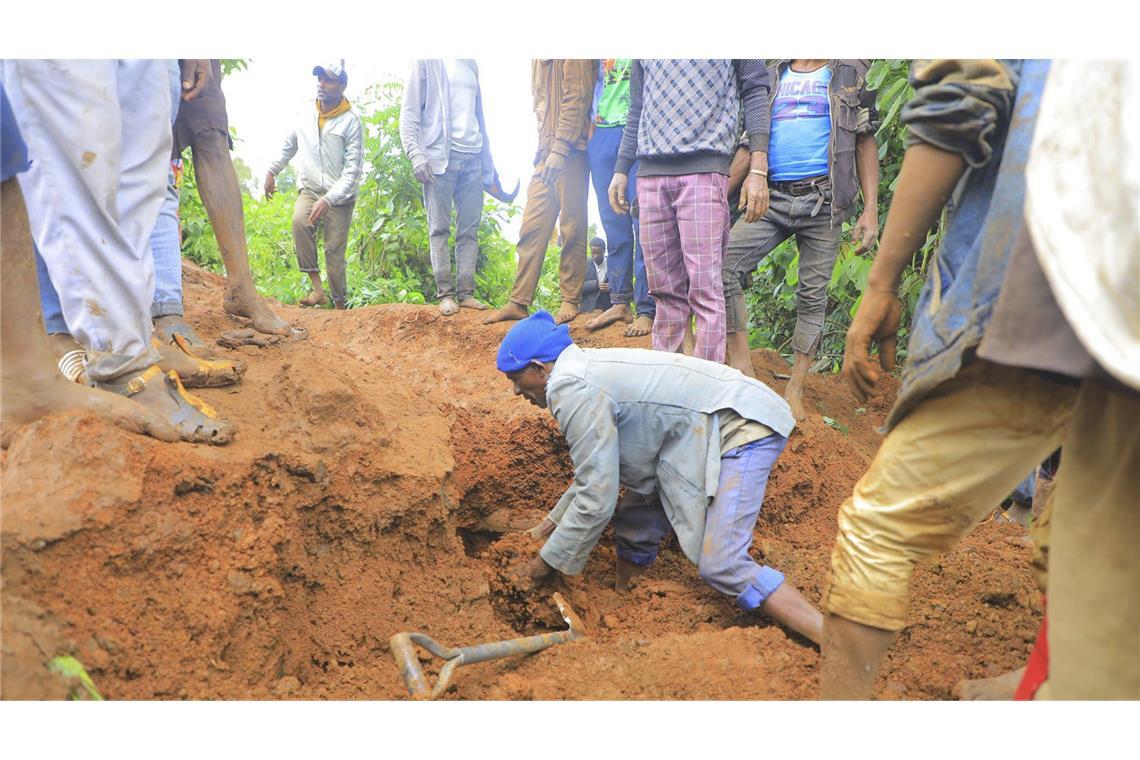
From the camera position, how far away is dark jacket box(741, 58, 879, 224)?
378 cm

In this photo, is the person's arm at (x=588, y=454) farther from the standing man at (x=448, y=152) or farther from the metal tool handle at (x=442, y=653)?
the standing man at (x=448, y=152)

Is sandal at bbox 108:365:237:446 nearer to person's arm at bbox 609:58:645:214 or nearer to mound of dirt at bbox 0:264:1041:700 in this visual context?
mound of dirt at bbox 0:264:1041:700

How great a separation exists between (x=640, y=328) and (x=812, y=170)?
53.9 inches

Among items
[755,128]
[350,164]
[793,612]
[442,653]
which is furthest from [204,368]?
[350,164]

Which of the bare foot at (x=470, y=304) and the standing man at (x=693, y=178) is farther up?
the standing man at (x=693, y=178)

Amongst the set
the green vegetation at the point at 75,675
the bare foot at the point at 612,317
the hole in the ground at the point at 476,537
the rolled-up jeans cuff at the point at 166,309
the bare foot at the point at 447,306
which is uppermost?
the rolled-up jeans cuff at the point at 166,309

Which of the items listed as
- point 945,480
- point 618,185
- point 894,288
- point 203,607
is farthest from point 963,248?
point 618,185

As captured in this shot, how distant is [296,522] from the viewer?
237 centimetres

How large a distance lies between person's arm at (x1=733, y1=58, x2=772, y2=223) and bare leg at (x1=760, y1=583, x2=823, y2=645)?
75.2 inches

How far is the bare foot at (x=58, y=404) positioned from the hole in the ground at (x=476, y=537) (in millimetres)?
1575

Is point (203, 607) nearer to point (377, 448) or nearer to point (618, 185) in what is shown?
point (377, 448)

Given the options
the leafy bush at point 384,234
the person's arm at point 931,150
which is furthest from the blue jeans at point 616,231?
the person's arm at point 931,150

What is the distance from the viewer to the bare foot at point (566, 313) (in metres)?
5.15

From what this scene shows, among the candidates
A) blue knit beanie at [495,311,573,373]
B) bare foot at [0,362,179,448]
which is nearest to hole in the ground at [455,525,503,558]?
blue knit beanie at [495,311,573,373]
